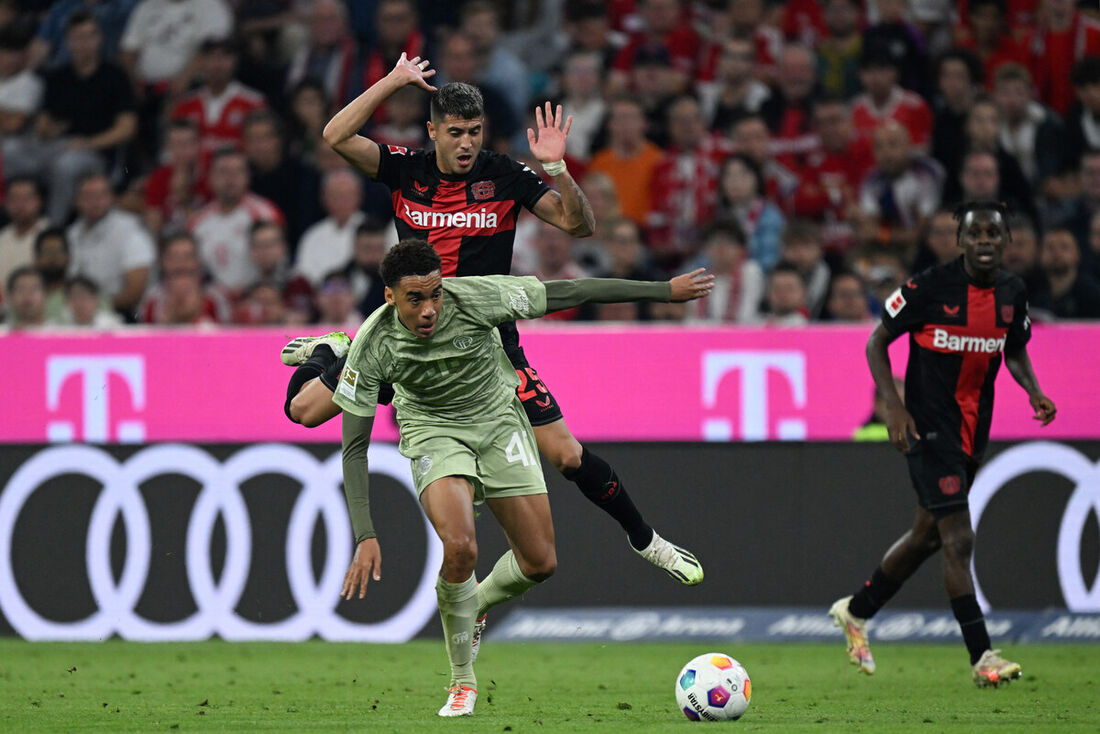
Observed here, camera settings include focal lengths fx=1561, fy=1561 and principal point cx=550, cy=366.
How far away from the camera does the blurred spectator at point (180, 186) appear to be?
Answer: 562 inches

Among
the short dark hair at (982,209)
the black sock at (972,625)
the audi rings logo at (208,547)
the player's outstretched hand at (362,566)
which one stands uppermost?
the short dark hair at (982,209)

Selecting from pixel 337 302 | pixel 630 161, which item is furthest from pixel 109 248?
pixel 630 161

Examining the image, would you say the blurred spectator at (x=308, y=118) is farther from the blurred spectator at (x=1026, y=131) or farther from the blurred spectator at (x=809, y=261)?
the blurred spectator at (x=1026, y=131)

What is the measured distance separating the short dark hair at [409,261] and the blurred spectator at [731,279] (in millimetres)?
5687

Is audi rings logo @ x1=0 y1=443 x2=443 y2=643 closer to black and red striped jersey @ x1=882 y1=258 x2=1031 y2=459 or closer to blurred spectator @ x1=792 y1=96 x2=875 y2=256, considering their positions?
black and red striped jersey @ x1=882 y1=258 x2=1031 y2=459

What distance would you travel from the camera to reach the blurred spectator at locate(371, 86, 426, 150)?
551 inches

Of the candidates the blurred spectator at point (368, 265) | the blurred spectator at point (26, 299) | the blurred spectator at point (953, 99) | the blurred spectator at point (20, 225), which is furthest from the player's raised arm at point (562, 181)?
the blurred spectator at point (20, 225)

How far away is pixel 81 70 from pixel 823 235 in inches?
284

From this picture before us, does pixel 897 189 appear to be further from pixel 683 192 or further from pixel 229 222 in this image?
pixel 229 222

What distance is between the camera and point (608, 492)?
823 cm

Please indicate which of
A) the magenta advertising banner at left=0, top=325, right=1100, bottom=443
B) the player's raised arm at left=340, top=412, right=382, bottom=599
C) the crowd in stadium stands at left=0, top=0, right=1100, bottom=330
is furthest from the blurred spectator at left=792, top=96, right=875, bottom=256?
the player's raised arm at left=340, top=412, right=382, bottom=599

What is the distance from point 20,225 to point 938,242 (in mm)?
7915

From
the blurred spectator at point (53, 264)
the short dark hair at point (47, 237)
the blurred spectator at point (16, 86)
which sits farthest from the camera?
the blurred spectator at point (16, 86)

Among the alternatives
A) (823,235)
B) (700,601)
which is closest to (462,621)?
(700,601)
